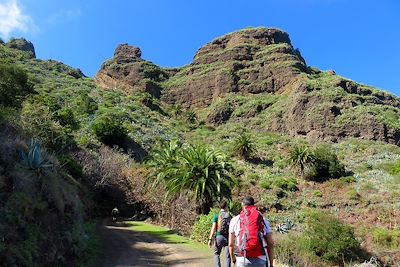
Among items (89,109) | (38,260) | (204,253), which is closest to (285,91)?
(89,109)

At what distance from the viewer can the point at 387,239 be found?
29.7 meters

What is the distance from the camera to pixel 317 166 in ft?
166

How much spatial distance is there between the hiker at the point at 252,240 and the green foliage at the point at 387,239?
26.1m

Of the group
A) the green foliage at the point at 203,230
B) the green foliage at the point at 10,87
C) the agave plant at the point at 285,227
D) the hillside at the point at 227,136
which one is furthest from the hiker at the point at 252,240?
the green foliage at the point at 10,87

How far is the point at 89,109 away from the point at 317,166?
28.3 metres

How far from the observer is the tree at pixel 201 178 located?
2300 centimetres

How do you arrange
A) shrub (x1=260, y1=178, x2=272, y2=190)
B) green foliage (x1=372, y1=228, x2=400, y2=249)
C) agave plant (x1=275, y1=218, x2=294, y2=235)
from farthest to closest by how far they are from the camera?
shrub (x1=260, y1=178, x2=272, y2=190) < agave plant (x1=275, y1=218, x2=294, y2=235) < green foliage (x1=372, y1=228, x2=400, y2=249)

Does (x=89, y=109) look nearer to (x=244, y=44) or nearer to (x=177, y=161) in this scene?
(x=177, y=161)

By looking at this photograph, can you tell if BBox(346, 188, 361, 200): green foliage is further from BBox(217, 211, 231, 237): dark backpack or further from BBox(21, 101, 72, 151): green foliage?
BBox(217, 211, 231, 237): dark backpack

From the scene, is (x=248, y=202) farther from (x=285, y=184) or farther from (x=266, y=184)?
(x=285, y=184)

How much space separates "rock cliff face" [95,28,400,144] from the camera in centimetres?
6894

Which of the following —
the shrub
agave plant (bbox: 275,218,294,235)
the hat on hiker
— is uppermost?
the shrub

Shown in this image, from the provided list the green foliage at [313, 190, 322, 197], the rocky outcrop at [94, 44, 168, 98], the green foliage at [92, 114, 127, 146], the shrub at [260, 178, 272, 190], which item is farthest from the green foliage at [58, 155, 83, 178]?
the rocky outcrop at [94, 44, 168, 98]

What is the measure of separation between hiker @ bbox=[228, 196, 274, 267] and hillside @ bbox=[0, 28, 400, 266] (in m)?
5.29
